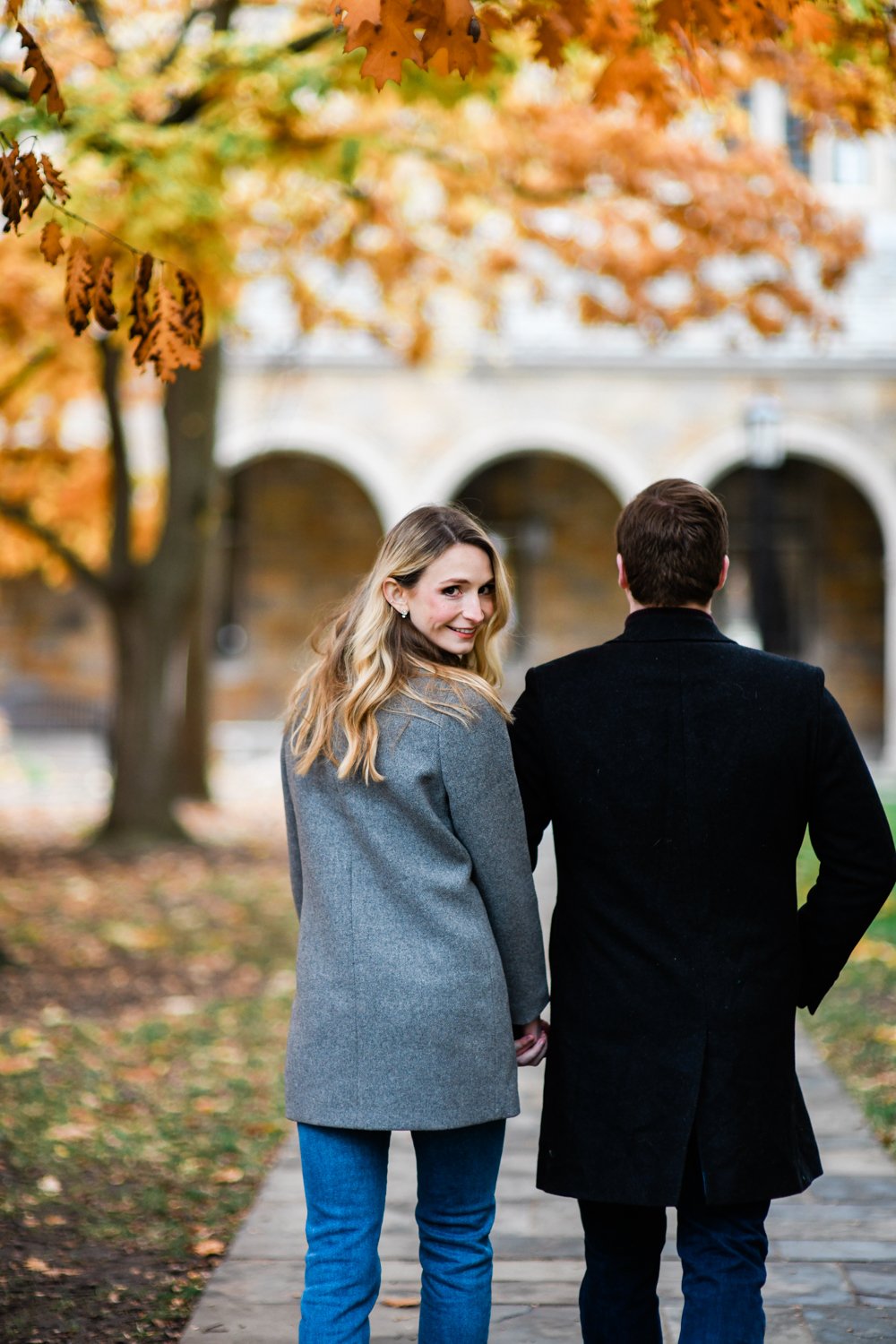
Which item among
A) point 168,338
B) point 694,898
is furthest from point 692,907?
point 168,338

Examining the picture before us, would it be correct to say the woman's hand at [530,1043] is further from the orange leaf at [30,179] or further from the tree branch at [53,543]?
the tree branch at [53,543]

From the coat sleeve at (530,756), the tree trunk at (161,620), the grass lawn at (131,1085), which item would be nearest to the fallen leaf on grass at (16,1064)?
the grass lawn at (131,1085)

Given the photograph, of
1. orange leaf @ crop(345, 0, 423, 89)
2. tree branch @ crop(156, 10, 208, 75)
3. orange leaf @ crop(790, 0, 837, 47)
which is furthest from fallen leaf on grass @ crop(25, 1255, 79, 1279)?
tree branch @ crop(156, 10, 208, 75)

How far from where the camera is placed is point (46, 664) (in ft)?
70.3

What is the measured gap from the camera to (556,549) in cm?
2112

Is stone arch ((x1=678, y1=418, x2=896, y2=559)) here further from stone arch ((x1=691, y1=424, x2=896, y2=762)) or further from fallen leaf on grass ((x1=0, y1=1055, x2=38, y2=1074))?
fallen leaf on grass ((x1=0, y1=1055, x2=38, y2=1074))

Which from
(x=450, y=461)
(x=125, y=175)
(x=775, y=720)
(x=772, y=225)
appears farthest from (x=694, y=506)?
(x=450, y=461)

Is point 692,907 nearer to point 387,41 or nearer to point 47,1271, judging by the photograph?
point 387,41

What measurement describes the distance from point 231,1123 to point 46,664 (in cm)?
1694

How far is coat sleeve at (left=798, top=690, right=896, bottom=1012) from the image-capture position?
8.29 feet

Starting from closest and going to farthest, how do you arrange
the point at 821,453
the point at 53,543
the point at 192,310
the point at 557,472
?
1. the point at 192,310
2. the point at 53,543
3. the point at 821,453
4. the point at 557,472

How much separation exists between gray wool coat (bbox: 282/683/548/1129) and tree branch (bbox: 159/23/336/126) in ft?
14.8

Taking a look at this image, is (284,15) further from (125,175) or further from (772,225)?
(772,225)

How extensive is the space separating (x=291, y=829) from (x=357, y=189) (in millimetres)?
8602
